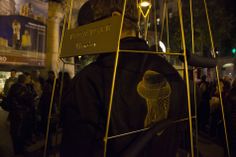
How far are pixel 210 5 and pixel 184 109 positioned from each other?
23.3 meters

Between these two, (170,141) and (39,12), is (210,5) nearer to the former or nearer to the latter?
A: (39,12)

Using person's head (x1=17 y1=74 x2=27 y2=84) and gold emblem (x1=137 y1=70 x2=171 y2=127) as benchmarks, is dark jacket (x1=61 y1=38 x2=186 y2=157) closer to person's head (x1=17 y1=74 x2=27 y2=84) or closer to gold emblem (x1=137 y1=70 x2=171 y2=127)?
gold emblem (x1=137 y1=70 x2=171 y2=127)

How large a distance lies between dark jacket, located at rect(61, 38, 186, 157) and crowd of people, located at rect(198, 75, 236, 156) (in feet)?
6.06

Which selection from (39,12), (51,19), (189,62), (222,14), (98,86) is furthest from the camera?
(222,14)

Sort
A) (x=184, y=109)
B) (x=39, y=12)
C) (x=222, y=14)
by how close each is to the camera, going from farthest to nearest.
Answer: (x=222, y=14), (x=39, y=12), (x=184, y=109)

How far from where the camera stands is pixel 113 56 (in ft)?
5.05

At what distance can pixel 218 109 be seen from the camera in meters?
6.84

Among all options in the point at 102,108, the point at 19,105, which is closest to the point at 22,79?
the point at 19,105

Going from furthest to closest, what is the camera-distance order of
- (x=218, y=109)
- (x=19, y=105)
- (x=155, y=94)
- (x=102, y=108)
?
(x=218, y=109) → (x=19, y=105) → (x=155, y=94) → (x=102, y=108)

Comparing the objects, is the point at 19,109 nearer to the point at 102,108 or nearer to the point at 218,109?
the point at 218,109

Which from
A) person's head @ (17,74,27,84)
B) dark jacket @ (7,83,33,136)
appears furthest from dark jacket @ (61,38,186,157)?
person's head @ (17,74,27,84)

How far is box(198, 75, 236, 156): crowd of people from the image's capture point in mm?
4555

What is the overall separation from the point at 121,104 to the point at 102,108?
0.10 meters

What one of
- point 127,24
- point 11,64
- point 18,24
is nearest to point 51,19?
point 18,24
